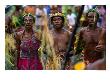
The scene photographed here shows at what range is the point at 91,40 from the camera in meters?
2.45

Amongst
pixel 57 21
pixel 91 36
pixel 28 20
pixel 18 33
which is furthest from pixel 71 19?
pixel 18 33

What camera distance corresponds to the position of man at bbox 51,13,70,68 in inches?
95.3

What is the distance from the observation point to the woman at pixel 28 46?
2438 mm

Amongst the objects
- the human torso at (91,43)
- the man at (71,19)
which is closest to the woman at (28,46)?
the man at (71,19)

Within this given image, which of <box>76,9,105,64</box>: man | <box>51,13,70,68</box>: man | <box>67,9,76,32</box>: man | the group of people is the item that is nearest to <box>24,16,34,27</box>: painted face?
the group of people

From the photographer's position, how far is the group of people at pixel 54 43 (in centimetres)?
243

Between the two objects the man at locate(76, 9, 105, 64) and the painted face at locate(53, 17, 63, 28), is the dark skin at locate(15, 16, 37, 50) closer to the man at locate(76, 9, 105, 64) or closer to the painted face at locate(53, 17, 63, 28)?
the painted face at locate(53, 17, 63, 28)

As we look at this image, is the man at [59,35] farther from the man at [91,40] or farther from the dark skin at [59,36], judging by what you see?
the man at [91,40]

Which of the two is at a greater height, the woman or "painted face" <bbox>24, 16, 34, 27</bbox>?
"painted face" <bbox>24, 16, 34, 27</bbox>

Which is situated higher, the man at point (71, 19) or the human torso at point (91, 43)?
the man at point (71, 19)

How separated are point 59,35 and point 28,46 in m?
0.30

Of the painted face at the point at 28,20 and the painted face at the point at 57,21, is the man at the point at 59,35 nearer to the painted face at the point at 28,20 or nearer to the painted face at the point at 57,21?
the painted face at the point at 57,21

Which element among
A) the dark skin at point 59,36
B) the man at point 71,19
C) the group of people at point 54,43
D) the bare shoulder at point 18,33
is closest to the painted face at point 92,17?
the group of people at point 54,43
